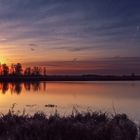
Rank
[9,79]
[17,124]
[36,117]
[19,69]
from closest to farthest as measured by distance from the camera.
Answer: [17,124] < [36,117] < [9,79] < [19,69]

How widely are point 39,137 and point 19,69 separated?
154182 millimetres

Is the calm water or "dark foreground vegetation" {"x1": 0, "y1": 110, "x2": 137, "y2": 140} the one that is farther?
the calm water

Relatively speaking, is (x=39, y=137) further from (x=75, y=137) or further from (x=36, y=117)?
(x=36, y=117)

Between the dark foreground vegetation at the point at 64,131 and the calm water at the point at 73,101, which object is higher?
the dark foreground vegetation at the point at 64,131

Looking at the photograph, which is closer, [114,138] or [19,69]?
[114,138]

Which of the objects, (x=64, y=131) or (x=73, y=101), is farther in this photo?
(x=73, y=101)

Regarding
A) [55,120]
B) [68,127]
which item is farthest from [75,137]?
[55,120]

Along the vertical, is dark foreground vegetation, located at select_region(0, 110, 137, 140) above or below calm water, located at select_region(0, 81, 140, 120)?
above

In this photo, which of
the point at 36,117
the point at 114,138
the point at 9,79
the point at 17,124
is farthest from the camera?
the point at 9,79

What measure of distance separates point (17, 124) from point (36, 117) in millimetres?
1819

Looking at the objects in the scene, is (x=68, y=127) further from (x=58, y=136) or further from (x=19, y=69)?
(x=19, y=69)

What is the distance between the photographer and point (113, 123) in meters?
15.7

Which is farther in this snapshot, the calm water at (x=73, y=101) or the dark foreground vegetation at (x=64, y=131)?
the calm water at (x=73, y=101)

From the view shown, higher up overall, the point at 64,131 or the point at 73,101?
the point at 64,131
